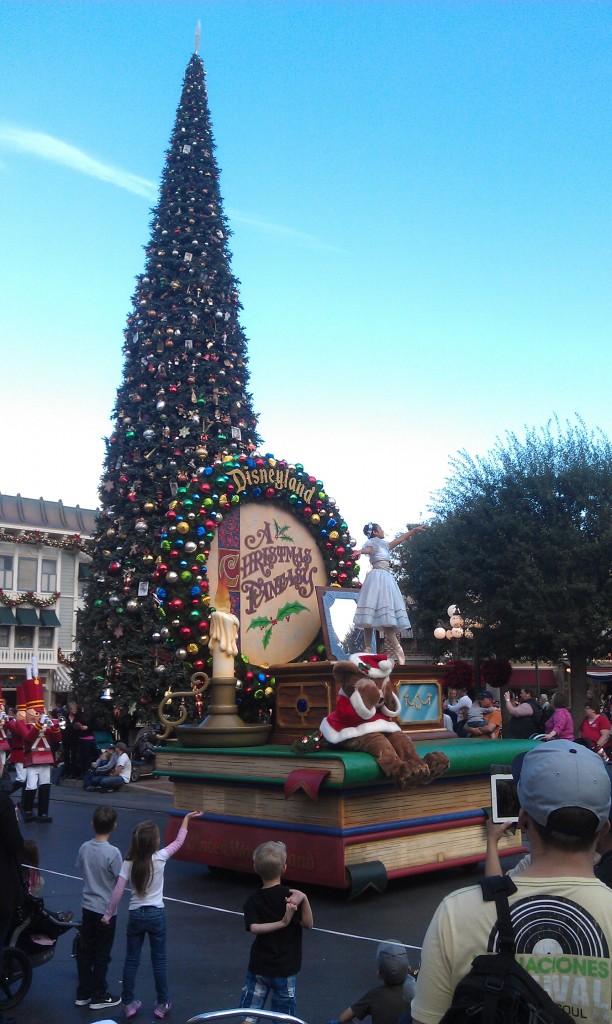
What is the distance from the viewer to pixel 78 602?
45.8 m

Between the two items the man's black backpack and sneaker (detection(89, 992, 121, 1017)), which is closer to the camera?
the man's black backpack

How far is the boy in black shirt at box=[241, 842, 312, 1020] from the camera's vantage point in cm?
454

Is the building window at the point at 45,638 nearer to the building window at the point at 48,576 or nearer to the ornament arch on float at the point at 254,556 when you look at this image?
the building window at the point at 48,576

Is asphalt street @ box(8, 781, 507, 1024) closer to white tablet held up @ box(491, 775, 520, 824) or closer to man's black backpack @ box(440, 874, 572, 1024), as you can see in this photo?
white tablet held up @ box(491, 775, 520, 824)

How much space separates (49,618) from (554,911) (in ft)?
144

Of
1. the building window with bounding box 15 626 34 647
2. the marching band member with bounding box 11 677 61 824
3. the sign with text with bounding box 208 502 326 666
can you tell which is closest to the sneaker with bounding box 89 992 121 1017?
the sign with text with bounding box 208 502 326 666

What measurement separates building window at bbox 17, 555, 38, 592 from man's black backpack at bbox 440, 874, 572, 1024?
144 feet

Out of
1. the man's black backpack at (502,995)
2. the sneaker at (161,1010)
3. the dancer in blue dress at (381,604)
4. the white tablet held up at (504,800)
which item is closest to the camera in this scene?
the man's black backpack at (502,995)

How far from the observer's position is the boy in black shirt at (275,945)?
4.54 metres

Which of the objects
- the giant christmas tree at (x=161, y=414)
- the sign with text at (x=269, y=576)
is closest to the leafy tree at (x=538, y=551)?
the giant christmas tree at (x=161, y=414)

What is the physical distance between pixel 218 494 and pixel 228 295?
10336mm

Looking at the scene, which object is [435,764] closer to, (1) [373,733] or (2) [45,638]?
(1) [373,733]

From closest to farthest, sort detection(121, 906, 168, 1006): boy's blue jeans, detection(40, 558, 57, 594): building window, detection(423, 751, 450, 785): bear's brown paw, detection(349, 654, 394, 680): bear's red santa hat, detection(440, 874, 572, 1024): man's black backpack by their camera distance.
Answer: detection(440, 874, 572, 1024): man's black backpack
detection(121, 906, 168, 1006): boy's blue jeans
detection(423, 751, 450, 785): bear's brown paw
detection(349, 654, 394, 680): bear's red santa hat
detection(40, 558, 57, 594): building window

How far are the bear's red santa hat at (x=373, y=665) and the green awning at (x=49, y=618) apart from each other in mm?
36433
